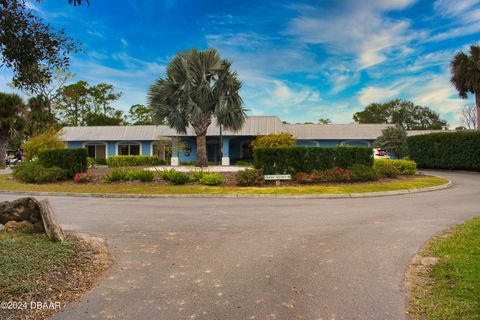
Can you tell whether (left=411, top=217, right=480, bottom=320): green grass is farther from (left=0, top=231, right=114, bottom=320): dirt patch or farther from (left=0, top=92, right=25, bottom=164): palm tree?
(left=0, top=92, right=25, bottom=164): palm tree

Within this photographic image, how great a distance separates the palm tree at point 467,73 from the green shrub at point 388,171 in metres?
14.3

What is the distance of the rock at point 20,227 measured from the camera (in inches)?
227

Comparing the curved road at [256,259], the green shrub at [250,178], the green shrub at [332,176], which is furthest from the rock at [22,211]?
the green shrub at [332,176]

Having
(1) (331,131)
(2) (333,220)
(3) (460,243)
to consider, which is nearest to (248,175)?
(2) (333,220)

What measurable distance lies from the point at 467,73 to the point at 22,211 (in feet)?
103

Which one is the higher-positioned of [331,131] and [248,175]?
[331,131]

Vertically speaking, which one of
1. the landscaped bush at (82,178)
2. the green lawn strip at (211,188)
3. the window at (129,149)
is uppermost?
the window at (129,149)

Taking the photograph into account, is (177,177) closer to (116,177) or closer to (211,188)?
(211,188)

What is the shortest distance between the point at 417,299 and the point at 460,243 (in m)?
2.51

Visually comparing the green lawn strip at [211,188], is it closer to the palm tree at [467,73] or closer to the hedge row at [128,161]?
the hedge row at [128,161]

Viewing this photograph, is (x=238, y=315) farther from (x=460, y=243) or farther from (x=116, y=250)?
(x=460, y=243)

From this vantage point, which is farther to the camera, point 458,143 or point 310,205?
point 458,143

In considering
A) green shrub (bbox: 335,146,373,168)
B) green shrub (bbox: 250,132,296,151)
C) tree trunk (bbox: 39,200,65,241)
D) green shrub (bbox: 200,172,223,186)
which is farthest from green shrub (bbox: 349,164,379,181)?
tree trunk (bbox: 39,200,65,241)

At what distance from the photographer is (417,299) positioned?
12.1 ft
